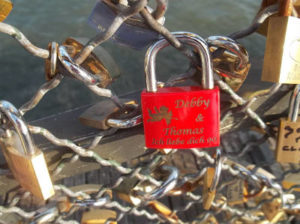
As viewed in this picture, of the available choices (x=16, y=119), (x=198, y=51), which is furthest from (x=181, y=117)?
(x=16, y=119)

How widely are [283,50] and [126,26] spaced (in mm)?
291

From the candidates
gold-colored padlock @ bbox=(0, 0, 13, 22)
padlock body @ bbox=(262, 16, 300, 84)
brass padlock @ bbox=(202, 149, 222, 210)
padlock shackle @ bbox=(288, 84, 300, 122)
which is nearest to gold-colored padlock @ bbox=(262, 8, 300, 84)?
padlock body @ bbox=(262, 16, 300, 84)

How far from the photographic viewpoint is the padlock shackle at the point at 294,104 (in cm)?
66

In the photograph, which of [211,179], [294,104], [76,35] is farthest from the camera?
[76,35]

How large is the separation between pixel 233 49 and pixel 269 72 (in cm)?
9

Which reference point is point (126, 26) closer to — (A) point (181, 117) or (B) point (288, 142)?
(A) point (181, 117)

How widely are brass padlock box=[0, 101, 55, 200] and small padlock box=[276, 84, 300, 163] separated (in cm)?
55

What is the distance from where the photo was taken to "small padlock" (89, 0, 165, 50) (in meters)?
0.54

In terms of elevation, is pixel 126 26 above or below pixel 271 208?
above

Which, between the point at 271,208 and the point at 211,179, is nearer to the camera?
the point at 211,179

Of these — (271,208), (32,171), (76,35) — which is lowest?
(271,208)

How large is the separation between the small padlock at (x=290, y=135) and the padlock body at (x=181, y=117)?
24 centimetres

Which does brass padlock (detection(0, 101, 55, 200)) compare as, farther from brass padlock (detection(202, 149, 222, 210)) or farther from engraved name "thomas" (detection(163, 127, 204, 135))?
brass padlock (detection(202, 149, 222, 210))

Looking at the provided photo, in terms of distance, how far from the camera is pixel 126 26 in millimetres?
553
